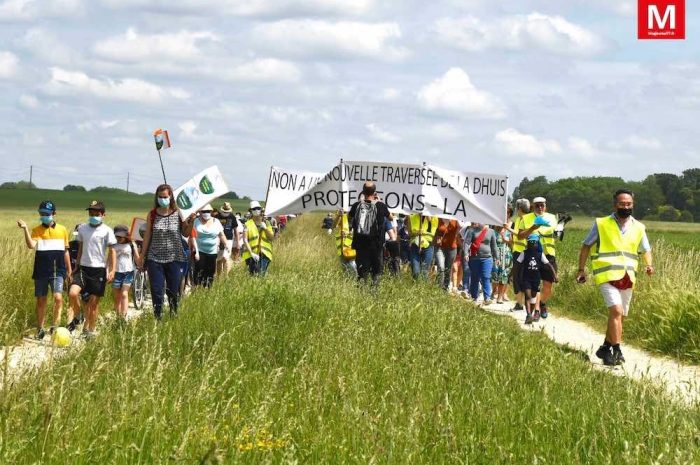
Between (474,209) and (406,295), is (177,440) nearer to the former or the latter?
(406,295)

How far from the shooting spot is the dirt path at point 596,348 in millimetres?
10630

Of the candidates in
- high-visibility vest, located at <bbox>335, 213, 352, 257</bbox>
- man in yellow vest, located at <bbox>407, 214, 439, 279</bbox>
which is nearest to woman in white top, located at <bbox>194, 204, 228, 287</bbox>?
high-visibility vest, located at <bbox>335, 213, 352, 257</bbox>

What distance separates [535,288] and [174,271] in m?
6.11

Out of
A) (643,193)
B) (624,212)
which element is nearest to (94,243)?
(624,212)

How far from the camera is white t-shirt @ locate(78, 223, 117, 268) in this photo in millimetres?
13914

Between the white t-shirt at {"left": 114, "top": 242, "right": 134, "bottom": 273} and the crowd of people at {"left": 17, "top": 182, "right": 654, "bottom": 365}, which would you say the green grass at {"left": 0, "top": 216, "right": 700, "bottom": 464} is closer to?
the crowd of people at {"left": 17, "top": 182, "right": 654, "bottom": 365}

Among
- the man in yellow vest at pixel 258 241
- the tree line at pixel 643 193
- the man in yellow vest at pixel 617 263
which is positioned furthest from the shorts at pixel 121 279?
the tree line at pixel 643 193

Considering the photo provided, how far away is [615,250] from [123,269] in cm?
630

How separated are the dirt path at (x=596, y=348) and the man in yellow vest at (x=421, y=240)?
1460 millimetres

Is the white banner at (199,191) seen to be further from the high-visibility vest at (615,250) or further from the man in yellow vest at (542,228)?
the high-visibility vest at (615,250)

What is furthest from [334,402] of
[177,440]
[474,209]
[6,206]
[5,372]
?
[6,206]

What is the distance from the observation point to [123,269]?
14891 mm

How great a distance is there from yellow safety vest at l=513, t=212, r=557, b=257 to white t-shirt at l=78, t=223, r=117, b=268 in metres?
6.13

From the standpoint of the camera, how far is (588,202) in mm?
127250
